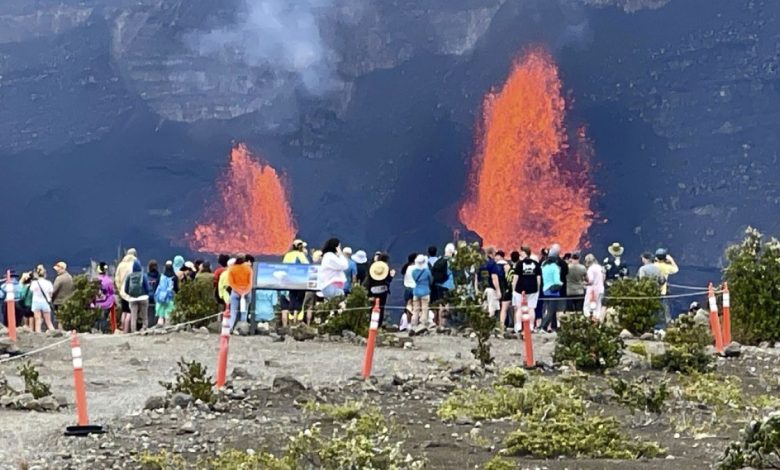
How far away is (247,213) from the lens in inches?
2980

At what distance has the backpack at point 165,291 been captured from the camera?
25766mm

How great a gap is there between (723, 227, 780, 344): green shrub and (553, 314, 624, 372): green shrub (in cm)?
534

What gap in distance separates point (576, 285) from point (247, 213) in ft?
171

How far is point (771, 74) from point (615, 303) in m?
46.5

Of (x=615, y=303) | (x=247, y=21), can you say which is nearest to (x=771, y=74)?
(x=247, y=21)

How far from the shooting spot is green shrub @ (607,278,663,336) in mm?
24484

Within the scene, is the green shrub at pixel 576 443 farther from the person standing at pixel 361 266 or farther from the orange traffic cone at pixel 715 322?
the person standing at pixel 361 266

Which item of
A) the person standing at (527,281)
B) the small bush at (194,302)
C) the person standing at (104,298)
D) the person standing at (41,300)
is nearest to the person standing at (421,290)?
the person standing at (527,281)

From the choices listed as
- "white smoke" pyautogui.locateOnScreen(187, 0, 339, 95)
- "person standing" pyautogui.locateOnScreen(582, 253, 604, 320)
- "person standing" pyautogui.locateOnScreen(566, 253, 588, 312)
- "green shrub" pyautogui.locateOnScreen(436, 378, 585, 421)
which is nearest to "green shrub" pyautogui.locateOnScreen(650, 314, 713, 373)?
"green shrub" pyautogui.locateOnScreen(436, 378, 585, 421)

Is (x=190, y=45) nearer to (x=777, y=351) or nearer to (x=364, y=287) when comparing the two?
(x=364, y=287)

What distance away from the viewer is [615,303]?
24719 millimetres

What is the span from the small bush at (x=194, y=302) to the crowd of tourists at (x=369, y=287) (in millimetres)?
187

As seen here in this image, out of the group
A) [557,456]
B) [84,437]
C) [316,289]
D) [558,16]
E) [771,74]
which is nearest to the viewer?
[557,456]

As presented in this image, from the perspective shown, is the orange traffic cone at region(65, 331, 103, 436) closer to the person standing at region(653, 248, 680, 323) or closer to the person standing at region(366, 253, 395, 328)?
the person standing at region(366, 253, 395, 328)
